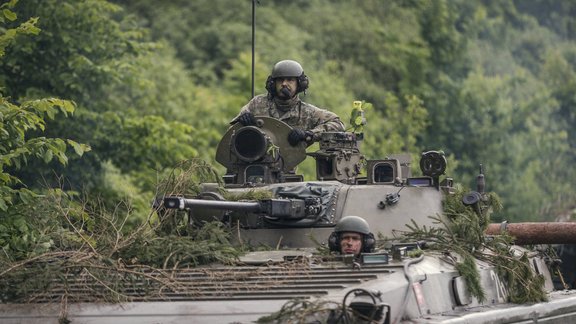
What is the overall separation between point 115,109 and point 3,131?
1360 cm

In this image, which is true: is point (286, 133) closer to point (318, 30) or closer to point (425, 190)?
point (425, 190)

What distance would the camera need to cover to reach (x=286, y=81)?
18703 millimetres

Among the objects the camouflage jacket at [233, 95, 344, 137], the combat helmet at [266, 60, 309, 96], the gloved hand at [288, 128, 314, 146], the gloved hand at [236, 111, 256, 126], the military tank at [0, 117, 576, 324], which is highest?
the combat helmet at [266, 60, 309, 96]

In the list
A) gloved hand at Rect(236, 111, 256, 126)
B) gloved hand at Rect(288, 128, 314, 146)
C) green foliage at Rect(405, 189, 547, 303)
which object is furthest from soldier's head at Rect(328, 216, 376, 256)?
gloved hand at Rect(236, 111, 256, 126)

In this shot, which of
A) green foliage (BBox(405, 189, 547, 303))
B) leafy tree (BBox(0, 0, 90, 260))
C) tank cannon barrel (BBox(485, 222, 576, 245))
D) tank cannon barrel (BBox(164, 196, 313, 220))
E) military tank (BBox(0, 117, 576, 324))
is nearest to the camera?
military tank (BBox(0, 117, 576, 324))

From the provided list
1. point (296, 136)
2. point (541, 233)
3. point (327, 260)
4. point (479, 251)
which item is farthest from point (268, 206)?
point (541, 233)

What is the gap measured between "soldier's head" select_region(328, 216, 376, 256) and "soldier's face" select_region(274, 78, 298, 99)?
3.66m

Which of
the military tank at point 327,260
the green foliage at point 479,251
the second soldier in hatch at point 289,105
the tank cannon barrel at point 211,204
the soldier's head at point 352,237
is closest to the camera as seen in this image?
the military tank at point 327,260

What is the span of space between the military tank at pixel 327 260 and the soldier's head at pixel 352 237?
0.14m

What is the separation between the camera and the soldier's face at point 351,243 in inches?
597

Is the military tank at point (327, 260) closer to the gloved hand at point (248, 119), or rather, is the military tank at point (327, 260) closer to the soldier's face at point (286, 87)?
the gloved hand at point (248, 119)

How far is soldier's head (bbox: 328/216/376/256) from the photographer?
1512 centimetres

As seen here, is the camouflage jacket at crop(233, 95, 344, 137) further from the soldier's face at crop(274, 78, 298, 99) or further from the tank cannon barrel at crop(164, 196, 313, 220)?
the tank cannon barrel at crop(164, 196, 313, 220)

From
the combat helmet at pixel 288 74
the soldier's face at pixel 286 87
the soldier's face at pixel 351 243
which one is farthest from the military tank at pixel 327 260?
the combat helmet at pixel 288 74
